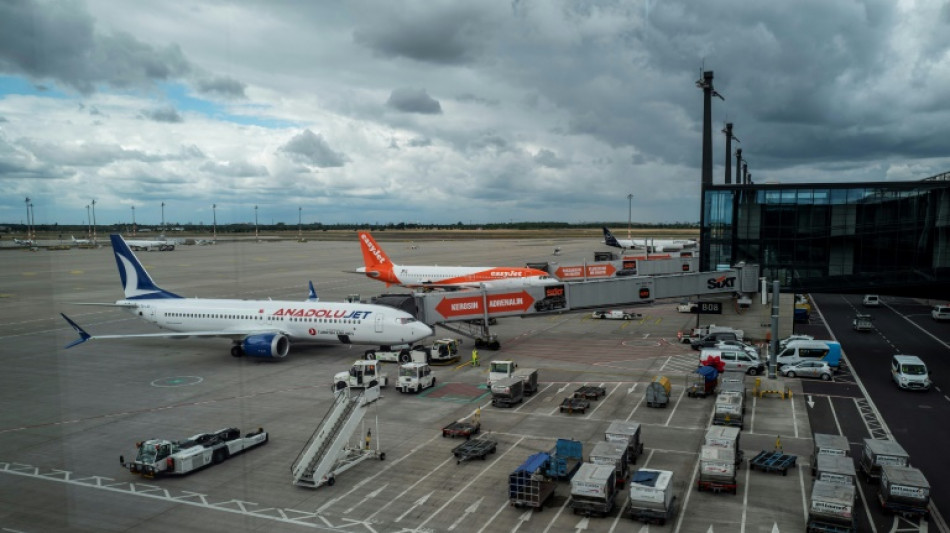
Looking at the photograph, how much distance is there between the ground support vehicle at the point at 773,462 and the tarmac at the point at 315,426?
313 millimetres

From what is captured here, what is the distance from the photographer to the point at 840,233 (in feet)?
193

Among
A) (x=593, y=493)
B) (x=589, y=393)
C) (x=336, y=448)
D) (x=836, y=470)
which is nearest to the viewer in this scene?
(x=593, y=493)

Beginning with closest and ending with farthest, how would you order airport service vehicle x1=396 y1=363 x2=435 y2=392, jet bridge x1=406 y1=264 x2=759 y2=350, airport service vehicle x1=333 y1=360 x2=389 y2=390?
airport service vehicle x1=333 y1=360 x2=389 y2=390
airport service vehicle x1=396 y1=363 x2=435 y2=392
jet bridge x1=406 y1=264 x2=759 y2=350

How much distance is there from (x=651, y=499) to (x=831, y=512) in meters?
6.00

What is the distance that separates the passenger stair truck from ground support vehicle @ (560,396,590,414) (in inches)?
464

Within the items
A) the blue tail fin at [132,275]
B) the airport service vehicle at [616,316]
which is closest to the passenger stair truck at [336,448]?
the blue tail fin at [132,275]

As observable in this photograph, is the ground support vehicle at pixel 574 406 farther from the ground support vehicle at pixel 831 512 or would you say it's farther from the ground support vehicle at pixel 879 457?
the ground support vehicle at pixel 831 512

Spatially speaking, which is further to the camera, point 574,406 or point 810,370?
point 810,370

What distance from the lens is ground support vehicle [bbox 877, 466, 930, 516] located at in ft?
74.5

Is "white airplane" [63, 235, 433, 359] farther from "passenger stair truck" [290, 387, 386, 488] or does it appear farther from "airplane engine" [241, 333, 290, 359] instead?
"passenger stair truck" [290, 387, 386, 488]

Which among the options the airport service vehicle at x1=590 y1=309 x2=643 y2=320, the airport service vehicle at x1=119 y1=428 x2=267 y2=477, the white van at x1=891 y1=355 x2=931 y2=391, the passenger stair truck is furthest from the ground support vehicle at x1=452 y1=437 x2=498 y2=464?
the airport service vehicle at x1=590 y1=309 x2=643 y2=320

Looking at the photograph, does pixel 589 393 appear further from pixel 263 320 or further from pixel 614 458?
pixel 263 320

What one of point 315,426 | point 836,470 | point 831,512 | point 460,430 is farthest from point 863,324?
point 315,426

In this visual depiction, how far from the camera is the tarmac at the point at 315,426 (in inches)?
923
